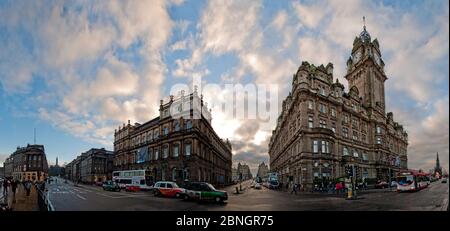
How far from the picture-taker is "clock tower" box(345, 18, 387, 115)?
6102 cm

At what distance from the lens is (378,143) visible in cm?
5931

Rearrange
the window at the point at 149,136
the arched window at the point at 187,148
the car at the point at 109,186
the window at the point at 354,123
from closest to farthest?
the arched window at the point at 187,148 → the car at the point at 109,186 → the window at the point at 149,136 → the window at the point at 354,123

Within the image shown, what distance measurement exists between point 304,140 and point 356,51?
35483mm

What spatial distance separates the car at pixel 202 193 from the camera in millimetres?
15820

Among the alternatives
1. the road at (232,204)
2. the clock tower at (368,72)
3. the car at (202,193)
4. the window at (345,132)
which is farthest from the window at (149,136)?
the clock tower at (368,72)

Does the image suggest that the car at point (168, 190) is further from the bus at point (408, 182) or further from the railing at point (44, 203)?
the bus at point (408, 182)

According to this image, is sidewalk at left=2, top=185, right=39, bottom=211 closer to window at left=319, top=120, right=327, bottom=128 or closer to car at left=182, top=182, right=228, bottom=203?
car at left=182, top=182, right=228, bottom=203

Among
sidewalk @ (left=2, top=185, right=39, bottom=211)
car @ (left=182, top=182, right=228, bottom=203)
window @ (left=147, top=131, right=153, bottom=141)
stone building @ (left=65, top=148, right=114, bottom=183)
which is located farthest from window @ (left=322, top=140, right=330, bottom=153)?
sidewalk @ (left=2, top=185, right=39, bottom=211)

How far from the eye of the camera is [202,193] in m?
16.8

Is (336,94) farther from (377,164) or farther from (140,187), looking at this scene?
(140,187)

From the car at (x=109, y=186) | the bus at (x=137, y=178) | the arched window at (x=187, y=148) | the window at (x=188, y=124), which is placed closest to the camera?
the window at (x=188, y=124)
